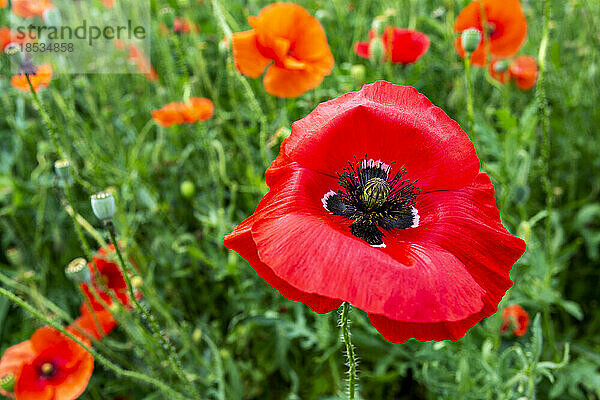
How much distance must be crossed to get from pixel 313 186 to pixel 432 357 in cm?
62

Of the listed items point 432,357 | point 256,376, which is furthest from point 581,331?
point 256,376

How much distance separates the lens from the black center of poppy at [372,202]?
31.4 inches

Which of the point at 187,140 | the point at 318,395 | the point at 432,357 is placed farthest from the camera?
the point at 187,140

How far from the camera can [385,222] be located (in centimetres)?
81

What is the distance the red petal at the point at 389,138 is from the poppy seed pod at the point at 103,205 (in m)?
0.38

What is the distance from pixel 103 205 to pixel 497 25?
1.41 meters

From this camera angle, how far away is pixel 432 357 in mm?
1167

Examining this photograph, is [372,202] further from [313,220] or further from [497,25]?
[497,25]

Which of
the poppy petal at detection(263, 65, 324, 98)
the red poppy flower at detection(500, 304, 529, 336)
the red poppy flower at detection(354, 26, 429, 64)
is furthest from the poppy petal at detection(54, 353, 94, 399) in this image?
the red poppy flower at detection(354, 26, 429, 64)

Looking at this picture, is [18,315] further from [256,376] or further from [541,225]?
[541,225]

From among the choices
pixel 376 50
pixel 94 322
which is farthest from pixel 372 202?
pixel 94 322

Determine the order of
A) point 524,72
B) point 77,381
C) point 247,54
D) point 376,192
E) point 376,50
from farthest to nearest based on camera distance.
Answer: point 524,72, point 376,50, point 247,54, point 77,381, point 376,192

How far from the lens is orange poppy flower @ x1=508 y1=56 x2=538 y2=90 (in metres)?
1.88

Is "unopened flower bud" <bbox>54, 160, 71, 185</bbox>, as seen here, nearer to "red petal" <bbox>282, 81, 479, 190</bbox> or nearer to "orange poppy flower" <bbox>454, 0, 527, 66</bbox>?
"red petal" <bbox>282, 81, 479, 190</bbox>
